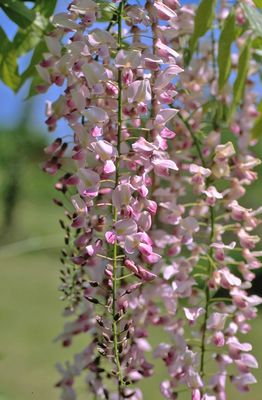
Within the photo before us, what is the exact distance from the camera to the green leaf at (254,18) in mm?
734

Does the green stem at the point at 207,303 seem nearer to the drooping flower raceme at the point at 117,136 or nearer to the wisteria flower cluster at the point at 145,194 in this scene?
the wisteria flower cluster at the point at 145,194

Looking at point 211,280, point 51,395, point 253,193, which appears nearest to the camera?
point 211,280

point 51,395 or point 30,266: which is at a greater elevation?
point 51,395

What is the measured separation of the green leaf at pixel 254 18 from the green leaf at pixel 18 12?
0.78 feet

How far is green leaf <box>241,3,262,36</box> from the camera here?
0.73 metres

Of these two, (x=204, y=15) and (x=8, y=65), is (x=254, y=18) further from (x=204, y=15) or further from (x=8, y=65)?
(x=8, y=65)

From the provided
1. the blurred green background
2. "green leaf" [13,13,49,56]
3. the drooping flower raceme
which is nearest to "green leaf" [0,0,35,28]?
"green leaf" [13,13,49,56]

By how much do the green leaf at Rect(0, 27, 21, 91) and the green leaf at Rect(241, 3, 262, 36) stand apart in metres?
0.27

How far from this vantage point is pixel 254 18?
2.45ft

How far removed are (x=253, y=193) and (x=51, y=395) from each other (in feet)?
14.7

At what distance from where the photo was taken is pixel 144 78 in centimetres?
62

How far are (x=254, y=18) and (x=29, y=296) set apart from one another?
5.97m

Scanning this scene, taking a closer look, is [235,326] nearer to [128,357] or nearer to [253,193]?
[128,357]

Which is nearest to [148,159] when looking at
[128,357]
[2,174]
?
[128,357]
